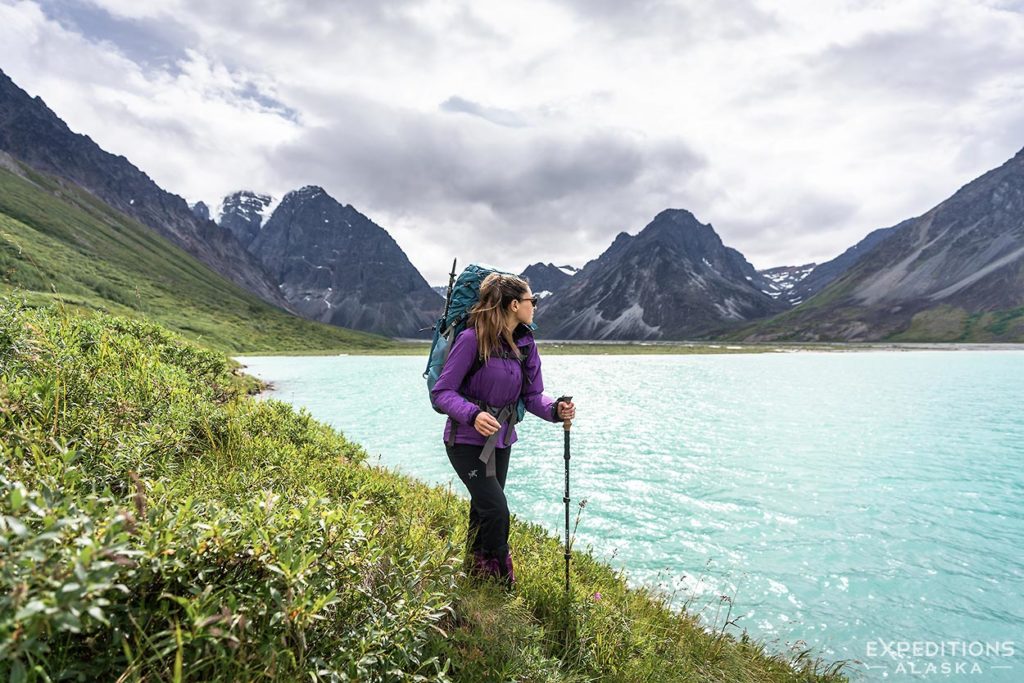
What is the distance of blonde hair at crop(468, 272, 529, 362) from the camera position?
529 centimetres

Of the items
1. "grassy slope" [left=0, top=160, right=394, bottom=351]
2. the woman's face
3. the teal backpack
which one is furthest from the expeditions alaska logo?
"grassy slope" [left=0, top=160, right=394, bottom=351]

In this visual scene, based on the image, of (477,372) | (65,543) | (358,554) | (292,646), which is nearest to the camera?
(65,543)

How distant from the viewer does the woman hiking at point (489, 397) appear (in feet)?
17.3

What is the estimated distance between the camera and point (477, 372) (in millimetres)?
5371

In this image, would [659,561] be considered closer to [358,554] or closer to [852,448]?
[358,554]

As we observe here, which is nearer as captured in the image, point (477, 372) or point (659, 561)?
point (477, 372)

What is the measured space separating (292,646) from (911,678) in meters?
8.07

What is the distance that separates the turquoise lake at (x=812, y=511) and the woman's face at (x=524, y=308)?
5.19 meters

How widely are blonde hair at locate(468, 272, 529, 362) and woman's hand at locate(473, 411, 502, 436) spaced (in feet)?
2.62

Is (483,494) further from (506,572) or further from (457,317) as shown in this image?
(457,317)

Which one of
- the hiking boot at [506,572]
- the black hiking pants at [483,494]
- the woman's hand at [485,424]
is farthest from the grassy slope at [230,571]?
the woman's hand at [485,424]

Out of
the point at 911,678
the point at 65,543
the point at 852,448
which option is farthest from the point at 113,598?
the point at 852,448

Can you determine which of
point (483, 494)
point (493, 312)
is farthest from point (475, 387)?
point (483, 494)

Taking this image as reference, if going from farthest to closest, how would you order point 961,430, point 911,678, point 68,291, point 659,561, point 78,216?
point 78,216 → point 68,291 → point 961,430 → point 659,561 → point 911,678
